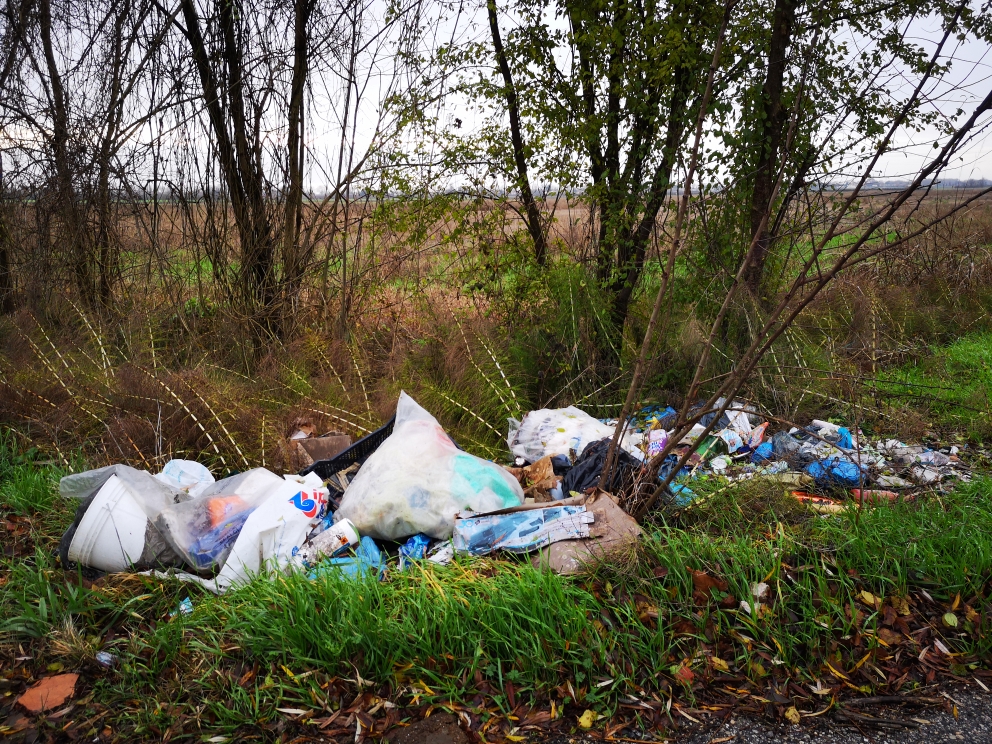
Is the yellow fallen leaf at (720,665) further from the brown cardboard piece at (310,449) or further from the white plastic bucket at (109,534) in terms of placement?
the white plastic bucket at (109,534)

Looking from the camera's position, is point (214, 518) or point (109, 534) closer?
point (109, 534)

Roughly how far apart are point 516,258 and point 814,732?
175 inches

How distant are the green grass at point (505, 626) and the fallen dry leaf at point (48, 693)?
8cm

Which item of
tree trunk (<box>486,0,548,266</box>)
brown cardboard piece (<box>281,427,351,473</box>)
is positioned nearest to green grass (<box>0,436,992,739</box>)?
brown cardboard piece (<box>281,427,351,473</box>)

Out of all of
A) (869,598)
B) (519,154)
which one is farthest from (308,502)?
(519,154)

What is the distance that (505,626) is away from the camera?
246cm

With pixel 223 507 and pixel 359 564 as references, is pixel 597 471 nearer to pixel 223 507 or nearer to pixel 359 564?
pixel 359 564

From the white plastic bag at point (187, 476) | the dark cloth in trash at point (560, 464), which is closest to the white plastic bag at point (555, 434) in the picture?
the dark cloth in trash at point (560, 464)

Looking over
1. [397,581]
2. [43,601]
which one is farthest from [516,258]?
[43,601]

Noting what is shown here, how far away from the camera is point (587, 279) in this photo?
18.3 ft

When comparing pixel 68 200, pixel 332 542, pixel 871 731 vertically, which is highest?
pixel 68 200

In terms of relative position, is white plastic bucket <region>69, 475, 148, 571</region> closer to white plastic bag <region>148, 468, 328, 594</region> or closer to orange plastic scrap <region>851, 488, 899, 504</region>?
white plastic bag <region>148, 468, 328, 594</region>

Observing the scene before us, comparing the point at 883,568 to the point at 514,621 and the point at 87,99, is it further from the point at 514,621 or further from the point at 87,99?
the point at 87,99

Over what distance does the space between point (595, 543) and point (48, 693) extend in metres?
2.04
